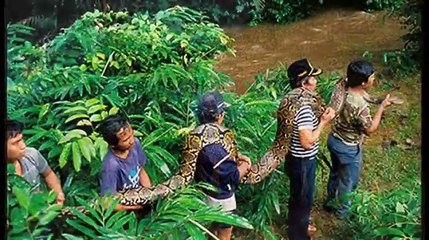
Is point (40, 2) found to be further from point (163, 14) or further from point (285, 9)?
point (285, 9)

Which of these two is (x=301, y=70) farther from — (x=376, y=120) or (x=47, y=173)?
(x=47, y=173)

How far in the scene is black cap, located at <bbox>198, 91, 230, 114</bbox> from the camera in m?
1.90

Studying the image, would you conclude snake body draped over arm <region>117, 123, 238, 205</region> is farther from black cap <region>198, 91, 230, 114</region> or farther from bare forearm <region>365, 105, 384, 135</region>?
bare forearm <region>365, 105, 384, 135</region>

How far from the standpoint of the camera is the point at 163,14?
194 cm

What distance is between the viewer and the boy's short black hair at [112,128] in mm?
1813

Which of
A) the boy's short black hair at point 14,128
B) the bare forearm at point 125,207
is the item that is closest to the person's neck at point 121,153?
the bare forearm at point 125,207

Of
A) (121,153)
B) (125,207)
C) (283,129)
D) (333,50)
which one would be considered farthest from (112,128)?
(333,50)

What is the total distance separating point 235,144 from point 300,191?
21 centimetres

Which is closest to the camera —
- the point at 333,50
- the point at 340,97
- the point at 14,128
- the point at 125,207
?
the point at 14,128

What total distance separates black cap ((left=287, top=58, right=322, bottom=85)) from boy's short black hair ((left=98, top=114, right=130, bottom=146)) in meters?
0.42

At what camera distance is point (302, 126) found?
194 cm

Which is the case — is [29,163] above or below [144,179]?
above

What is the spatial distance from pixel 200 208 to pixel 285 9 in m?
0.54
